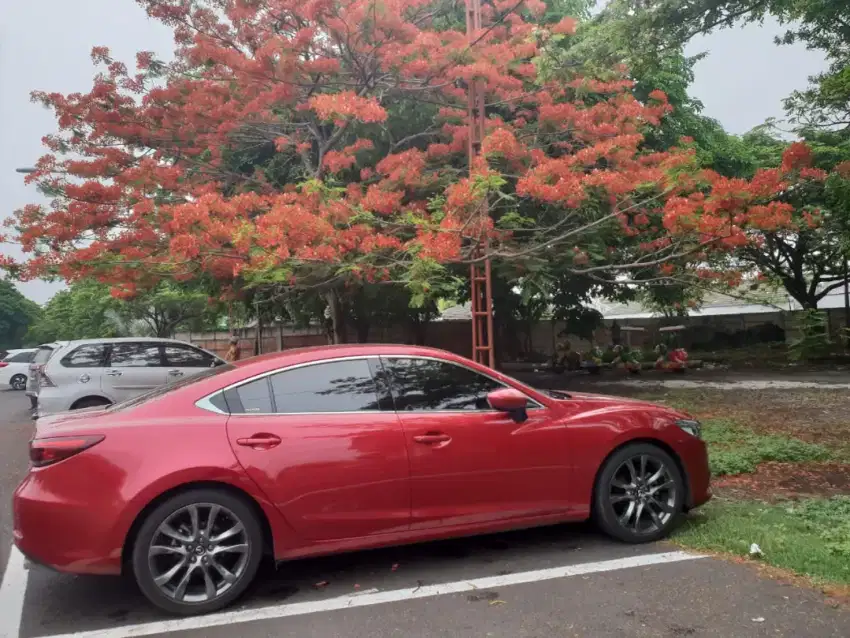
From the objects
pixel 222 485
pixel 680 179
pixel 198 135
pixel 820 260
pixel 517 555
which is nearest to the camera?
pixel 222 485

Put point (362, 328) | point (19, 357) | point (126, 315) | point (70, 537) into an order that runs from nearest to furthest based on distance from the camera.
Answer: point (70, 537) → point (362, 328) → point (19, 357) → point (126, 315)

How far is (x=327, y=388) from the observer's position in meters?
4.42

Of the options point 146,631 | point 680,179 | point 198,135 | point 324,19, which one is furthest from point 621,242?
point 146,631

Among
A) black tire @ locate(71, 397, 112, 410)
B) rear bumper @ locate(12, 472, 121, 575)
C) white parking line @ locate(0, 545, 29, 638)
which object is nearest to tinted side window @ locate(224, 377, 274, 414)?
rear bumper @ locate(12, 472, 121, 575)

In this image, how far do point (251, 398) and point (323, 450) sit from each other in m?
0.54

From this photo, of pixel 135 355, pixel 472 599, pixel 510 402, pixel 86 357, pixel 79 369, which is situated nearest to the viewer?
pixel 472 599

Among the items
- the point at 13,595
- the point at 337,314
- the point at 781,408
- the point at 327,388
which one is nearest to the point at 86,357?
the point at 337,314

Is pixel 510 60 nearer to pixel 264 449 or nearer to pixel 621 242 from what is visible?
pixel 621 242

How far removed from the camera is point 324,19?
410 inches

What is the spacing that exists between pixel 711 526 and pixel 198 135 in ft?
33.3

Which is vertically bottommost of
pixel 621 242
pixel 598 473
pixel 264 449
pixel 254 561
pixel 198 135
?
pixel 254 561

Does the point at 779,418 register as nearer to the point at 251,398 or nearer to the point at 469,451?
the point at 469,451

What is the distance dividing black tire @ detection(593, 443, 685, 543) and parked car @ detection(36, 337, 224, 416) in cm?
724

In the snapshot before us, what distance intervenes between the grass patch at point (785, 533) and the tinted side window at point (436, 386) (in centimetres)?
171
